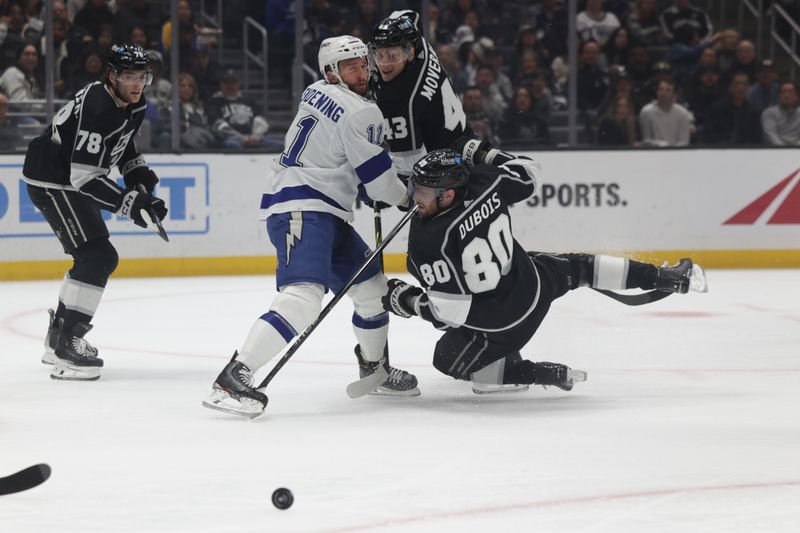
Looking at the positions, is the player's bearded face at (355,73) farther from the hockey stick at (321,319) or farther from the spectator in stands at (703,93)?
the spectator in stands at (703,93)

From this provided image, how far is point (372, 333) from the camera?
423 cm

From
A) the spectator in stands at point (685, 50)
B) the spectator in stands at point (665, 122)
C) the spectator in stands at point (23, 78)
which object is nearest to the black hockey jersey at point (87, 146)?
the spectator in stands at point (23, 78)

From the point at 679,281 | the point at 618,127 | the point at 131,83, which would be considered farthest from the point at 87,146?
the point at 618,127

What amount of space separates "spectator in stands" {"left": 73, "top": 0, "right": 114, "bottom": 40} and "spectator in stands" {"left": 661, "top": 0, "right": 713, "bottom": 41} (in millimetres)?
4010

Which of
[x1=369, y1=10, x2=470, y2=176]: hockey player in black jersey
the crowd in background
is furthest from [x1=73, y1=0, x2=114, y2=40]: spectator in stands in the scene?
[x1=369, y1=10, x2=470, y2=176]: hockey player in black jersey

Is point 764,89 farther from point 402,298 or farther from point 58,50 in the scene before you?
point 402,298

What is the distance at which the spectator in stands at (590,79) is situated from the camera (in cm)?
866

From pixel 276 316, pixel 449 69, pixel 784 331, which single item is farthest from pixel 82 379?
pixel 449 69

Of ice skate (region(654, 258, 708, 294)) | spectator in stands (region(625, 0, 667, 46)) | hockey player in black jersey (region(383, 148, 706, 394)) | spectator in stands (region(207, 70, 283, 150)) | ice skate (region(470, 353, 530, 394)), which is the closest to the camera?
hockey player in black jersey (region(383, 148, 706, 394))

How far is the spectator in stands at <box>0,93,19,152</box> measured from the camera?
7852 mm

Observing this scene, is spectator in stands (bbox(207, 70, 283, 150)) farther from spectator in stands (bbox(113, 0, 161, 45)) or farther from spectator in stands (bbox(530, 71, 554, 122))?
spectator in stands (bbox(530, 71, 554, 122))

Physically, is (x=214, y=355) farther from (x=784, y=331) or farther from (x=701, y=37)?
(x=701, y=37)

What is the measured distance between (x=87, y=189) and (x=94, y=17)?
164 inches

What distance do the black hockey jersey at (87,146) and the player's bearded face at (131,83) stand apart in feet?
0.16
